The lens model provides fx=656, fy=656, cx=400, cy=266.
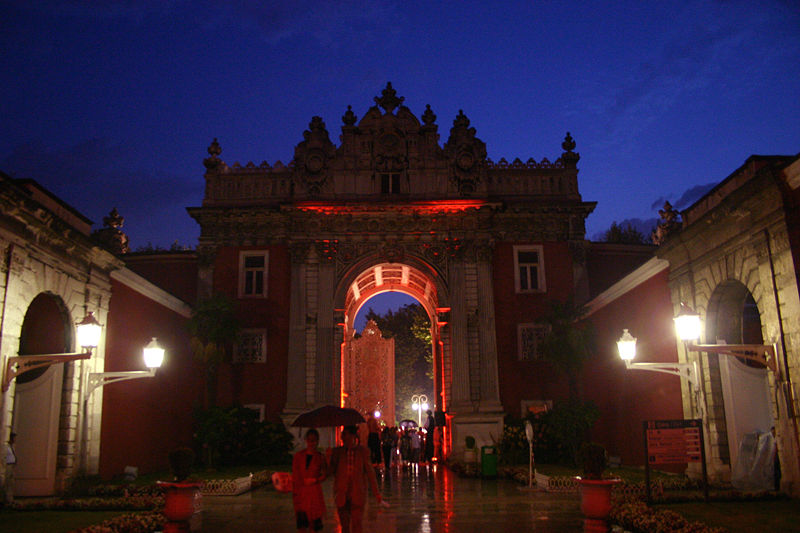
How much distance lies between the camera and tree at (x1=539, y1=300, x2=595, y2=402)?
2184 cm

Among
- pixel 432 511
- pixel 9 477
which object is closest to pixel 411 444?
pixel 432 511

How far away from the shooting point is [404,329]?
5638cm

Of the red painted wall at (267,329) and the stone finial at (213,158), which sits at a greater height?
the stone finial at (213,158)

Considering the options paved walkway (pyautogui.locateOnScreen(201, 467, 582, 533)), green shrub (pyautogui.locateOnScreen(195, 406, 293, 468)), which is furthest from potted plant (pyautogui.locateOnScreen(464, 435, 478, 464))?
green shrub (pyautogui.locateOnScreen(195, 406, 293, 468))

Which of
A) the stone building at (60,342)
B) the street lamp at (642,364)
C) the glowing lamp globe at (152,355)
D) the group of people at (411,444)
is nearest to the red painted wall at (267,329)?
the group of people at (411,444)

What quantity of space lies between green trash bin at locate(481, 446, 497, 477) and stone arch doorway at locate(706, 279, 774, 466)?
7222mm

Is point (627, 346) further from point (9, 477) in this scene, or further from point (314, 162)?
point (314, 162)

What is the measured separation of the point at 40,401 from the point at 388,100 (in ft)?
61.0

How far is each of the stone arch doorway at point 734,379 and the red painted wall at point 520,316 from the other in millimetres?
10714

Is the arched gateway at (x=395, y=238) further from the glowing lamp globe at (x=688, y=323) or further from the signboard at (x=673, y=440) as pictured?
the glowing lamp globe at (x=688, y=323)

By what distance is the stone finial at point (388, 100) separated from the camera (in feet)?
93.1

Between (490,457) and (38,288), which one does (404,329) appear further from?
(38,288)

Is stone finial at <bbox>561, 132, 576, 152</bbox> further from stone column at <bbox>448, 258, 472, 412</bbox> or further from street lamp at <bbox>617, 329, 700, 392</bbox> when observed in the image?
street lamp at <bbox>617, 329, 700, 392</bbox>

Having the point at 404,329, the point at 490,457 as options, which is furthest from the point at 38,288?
the point at 404,329
